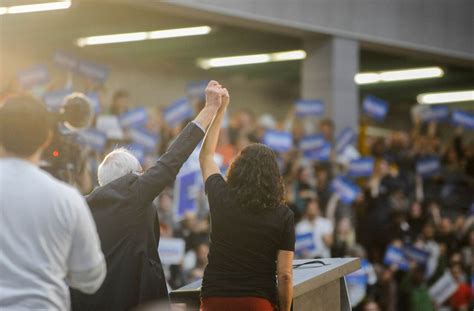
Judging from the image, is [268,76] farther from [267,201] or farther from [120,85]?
[267,201]

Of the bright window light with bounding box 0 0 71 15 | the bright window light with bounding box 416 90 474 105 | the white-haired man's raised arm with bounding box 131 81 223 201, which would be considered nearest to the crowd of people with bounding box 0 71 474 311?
the bright window light with bounding box 0 0 71 15

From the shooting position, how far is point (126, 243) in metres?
5.10

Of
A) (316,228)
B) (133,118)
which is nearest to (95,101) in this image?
(133,118)

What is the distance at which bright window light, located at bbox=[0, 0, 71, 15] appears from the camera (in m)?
16.5

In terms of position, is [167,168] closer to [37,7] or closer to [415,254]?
[415,254]

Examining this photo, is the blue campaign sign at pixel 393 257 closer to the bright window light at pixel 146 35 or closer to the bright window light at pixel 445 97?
Answer: the bright window light at pixel 146 35

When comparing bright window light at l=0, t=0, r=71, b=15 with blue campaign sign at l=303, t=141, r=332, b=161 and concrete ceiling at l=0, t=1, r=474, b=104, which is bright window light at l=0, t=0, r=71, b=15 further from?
blue campaign sign at l=303, t=141, r=332, b=161

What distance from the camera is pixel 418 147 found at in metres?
19.6

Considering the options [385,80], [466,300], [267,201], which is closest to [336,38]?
[466,300]

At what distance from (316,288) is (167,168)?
125 centimetres

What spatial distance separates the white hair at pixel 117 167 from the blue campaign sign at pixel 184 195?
687 centimetres

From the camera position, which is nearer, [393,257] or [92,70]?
[92,70]

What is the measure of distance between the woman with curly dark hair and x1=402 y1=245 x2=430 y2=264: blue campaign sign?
37.5 feet

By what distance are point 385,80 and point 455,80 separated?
6.43ft
